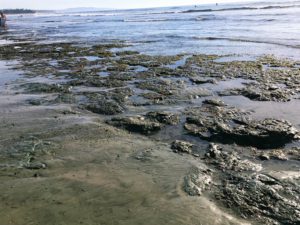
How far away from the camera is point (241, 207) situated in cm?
551

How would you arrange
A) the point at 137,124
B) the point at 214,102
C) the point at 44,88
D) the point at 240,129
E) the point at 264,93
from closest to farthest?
1. the point at 240,129
2. the point at 137,124
3. the point at 214,102
4. the point at 264,93
5. the point at 44,88

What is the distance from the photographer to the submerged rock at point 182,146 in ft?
25.0

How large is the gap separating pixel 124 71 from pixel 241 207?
37.3 feet

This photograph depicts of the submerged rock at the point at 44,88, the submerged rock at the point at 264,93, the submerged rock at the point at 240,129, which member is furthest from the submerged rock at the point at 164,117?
the submerged rock at the point at 44,88

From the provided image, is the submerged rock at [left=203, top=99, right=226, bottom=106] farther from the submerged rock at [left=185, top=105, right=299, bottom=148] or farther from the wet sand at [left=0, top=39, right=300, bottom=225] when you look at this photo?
the submerged rock at [left=185, top=105, right=299, bottom=148]

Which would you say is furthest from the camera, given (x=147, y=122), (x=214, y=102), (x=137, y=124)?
(x=214, y=102)

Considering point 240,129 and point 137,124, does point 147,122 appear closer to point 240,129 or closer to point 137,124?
point 137,124

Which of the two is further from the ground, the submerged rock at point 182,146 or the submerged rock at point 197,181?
the submerged rock at point 182,146

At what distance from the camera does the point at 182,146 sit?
777 cm

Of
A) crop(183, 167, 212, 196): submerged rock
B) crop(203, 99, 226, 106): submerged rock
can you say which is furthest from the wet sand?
crop(203, 99, 226, 106): submerged rock

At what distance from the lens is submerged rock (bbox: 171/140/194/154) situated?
25.0 ft

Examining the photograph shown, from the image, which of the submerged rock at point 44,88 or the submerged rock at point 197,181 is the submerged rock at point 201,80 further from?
the submerged rock at point 197,181

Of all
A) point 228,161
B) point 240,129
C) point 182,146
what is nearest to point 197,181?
point 228,161

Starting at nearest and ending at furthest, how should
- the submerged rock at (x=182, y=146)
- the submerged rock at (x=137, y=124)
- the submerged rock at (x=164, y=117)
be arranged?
the submerged rock at (x=182, y=146), the submerged rock at (x=137, y=124), the submerged rock at (x=164, y=117)
